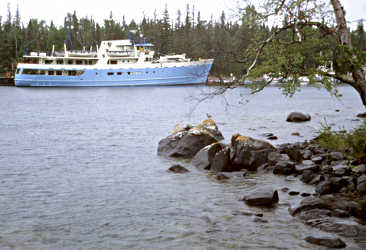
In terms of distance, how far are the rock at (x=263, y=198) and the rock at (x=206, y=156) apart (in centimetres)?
321

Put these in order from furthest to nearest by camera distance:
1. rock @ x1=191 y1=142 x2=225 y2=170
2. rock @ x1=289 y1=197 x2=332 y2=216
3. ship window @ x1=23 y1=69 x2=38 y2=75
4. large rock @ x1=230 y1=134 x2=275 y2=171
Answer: ship window @ x1=23 y1=69 x2=38 y2=75 → rock @ x1=191 y1=142 x2=225 y2=170 → large rock @ x1=230 y1=134 x2=275 y2=171 → rock @ x1=289 y1=197 x2=332 y2=216

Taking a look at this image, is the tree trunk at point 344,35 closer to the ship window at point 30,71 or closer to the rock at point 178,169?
the rock at point 178,169

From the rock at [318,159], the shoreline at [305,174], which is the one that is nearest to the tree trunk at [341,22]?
the shoreline at [305,174]

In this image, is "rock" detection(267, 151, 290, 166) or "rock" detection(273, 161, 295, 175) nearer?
"rock" detection(273, 161, 295, 175)

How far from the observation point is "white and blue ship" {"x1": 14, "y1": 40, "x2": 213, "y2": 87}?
62.5m

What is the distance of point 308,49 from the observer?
27.5ft

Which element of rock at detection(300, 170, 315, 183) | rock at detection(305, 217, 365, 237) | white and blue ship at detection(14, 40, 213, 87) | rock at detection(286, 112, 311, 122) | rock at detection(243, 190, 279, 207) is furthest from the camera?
white and blue ship at detection(14, 40, 213, 87)

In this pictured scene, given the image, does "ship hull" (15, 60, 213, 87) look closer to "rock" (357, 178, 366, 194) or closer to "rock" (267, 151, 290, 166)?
"rock" (267, 151, 290, 166)

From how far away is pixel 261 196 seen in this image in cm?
827

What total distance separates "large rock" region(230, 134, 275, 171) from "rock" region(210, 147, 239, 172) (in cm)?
19

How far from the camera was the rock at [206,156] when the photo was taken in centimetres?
1161

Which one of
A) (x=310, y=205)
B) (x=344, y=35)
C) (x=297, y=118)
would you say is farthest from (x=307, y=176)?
(x=297, y=118)

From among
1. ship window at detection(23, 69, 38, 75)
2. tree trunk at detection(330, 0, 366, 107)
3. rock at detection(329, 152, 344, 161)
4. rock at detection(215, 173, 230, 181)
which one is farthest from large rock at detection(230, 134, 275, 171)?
ship window at detection(23, 69, 38, 75)

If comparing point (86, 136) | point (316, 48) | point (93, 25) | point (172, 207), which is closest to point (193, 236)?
point (172, 207)
